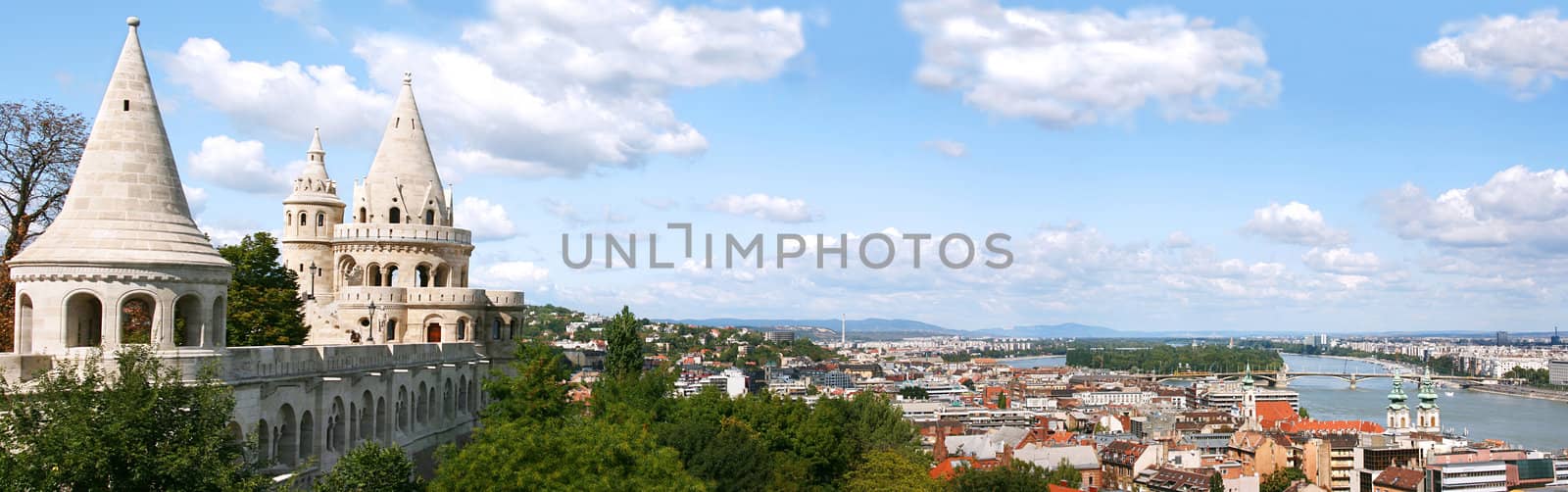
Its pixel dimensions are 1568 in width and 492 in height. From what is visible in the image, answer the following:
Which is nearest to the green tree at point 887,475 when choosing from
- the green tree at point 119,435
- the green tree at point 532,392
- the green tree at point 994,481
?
the green tree at point 994,481

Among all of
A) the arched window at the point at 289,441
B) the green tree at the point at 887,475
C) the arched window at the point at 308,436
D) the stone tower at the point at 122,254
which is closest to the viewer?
the stone tower at the point at 122,254

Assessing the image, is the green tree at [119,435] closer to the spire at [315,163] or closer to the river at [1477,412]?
the spire at [315,163]

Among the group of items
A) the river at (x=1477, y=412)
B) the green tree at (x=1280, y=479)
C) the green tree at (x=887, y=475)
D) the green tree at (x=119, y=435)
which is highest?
the green tree at (x=119, y=435)

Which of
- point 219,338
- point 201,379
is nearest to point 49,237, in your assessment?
point 219,338

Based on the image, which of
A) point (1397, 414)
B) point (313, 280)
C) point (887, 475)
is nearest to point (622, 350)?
point (887, 475)

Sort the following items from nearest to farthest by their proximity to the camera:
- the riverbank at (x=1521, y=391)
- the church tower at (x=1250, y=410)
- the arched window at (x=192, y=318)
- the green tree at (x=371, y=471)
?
1. the arched window at (x=192, y=318)
2. the green tree at (x=371, y=471)
3. the church tower at (x=1250, y=410)
4. the riverbank at (x=1521, y=391)

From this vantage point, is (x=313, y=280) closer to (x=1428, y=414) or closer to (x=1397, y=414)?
(x=1397, y=414)

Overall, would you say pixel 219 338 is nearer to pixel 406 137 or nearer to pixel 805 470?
pixel 406 137
